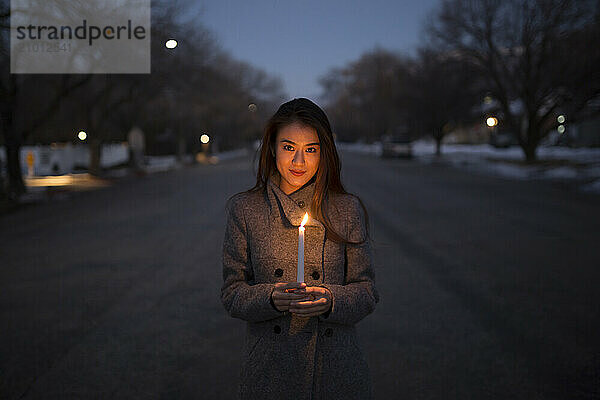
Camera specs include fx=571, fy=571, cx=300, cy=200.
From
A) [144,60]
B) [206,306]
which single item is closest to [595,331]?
[206,306]

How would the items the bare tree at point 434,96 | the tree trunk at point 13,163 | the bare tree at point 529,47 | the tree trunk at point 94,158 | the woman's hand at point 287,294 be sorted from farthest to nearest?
the bare tree at point 434,96
the tree trunk at point 94,158
the bare tree at point 529,47
the tree trunk at point 13,163
the woman's hand at point 287,294

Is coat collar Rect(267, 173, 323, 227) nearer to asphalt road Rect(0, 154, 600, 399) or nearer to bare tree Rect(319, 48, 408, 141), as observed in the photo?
asphalt road Rect(0, 154, 600, 399)

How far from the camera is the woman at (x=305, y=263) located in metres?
2.13

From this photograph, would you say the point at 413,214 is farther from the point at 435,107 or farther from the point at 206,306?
the point at 435,107

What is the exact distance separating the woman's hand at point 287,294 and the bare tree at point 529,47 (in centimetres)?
2541

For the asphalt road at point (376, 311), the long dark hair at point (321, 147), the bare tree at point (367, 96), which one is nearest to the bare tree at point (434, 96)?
the bare tree at point (367, 96)

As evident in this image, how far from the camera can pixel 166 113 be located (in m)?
42.1

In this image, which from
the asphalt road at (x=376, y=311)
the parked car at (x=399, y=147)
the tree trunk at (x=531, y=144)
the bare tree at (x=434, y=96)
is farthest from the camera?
the parked car at (x=399, y=147)

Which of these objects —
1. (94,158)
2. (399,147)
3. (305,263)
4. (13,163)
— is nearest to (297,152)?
(305,263)

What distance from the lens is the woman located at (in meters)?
2.13

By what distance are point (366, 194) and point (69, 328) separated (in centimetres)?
1367

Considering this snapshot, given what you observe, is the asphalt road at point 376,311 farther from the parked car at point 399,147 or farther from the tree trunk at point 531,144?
the parked car at point 399,147

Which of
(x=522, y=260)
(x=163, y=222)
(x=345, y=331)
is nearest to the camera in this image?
(x=345, y=331)

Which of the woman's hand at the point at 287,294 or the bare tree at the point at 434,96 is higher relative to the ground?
the bare tree at the point at 434,96
